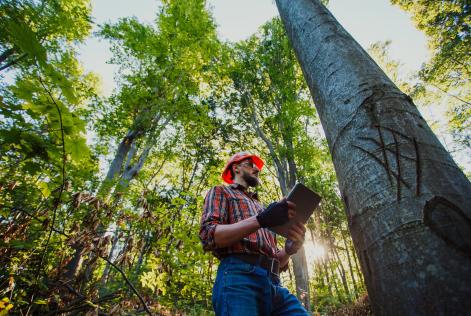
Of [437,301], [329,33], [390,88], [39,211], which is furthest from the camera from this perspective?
[39,211]

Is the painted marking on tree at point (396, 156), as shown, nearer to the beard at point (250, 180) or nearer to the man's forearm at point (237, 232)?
the man's forearm at point (237, 232)

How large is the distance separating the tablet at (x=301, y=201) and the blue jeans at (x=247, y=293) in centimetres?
37

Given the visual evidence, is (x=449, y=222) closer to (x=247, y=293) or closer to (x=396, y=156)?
(x=396, y=156)

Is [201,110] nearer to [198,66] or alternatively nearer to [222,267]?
[198,66]

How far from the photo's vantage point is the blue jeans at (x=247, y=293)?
4.76ft

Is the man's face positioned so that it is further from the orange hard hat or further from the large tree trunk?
the large tree trunk

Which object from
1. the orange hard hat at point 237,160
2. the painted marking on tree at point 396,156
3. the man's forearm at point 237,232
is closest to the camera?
the painted marking on tree at point 396,156

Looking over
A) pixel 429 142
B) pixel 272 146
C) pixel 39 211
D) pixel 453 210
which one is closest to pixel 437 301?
A: pixel 453 210

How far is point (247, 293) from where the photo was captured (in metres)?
1.50

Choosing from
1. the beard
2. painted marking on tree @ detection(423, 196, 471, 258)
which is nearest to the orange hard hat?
the beard

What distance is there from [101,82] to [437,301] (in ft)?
61.9

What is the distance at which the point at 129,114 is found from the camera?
9.13m

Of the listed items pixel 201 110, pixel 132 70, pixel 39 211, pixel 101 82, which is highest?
pixel 101 82

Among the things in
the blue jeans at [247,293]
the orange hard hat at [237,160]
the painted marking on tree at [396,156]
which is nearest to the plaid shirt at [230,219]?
the blue jeans at [247,293]
